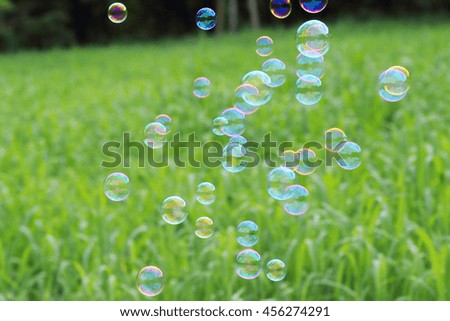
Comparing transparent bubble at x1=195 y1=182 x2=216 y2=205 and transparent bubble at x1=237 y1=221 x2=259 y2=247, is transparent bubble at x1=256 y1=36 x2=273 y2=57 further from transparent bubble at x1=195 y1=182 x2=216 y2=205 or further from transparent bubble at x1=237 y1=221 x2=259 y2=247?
transparent bubble at x1=237 y1=221 x2=259 y2=247

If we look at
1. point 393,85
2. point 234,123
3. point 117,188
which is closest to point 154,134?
point 117,188

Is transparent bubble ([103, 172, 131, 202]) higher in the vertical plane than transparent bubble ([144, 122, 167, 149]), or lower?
lower

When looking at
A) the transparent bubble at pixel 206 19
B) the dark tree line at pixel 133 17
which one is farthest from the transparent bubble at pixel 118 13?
the dark tree line at pixel 133 17

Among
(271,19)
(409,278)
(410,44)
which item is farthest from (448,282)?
(271,19)

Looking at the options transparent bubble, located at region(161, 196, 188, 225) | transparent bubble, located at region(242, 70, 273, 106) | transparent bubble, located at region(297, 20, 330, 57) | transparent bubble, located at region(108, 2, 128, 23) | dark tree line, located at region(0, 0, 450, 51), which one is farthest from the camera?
dark tree line, located at region(0, 0, 450, 51)

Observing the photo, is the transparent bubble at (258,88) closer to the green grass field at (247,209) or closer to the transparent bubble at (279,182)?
the transparent bubble at (279,182)

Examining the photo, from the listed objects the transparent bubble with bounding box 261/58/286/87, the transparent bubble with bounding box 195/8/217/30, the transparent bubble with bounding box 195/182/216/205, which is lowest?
the transparent bubble with bounding box 195/182/216/205

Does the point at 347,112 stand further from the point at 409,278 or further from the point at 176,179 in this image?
the point at 409,278

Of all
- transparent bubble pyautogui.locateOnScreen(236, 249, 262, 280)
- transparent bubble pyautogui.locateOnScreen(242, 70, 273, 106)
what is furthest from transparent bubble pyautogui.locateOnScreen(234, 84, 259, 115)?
transparent bubble pyautogui.locateOnScreen(236, 249, 262, 280)
